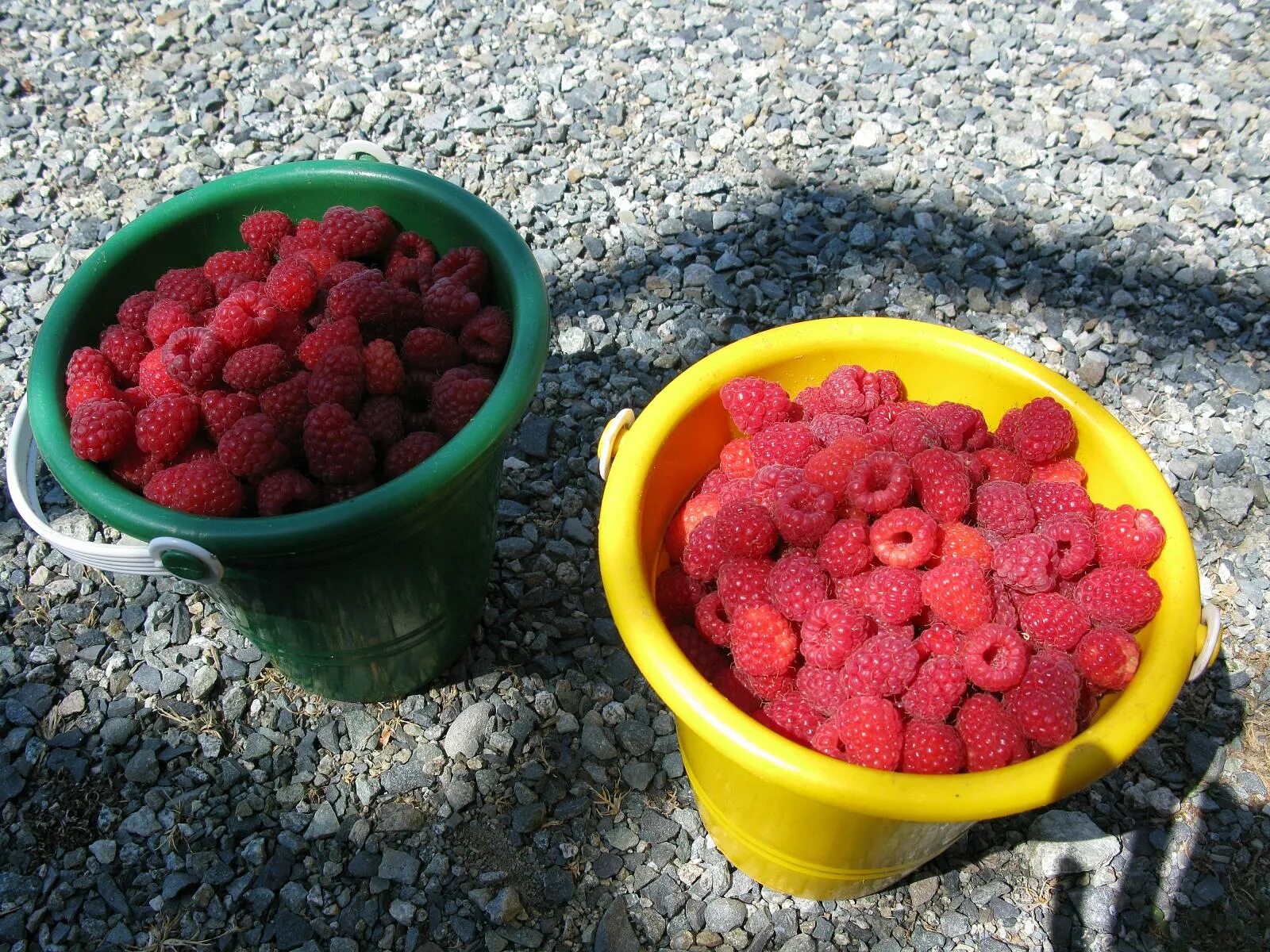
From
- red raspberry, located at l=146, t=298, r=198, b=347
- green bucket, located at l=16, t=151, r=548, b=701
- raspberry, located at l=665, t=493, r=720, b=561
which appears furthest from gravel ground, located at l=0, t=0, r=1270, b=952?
red raspberry, located at l=146, t=298, r=198, b=347

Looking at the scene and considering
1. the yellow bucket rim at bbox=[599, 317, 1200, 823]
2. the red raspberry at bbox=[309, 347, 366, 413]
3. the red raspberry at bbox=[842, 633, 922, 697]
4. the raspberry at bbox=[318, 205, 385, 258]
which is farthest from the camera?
the raspberry at bbox=[318, 205, 385, 258]

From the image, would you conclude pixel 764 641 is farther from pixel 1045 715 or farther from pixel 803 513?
pixel 1045 715

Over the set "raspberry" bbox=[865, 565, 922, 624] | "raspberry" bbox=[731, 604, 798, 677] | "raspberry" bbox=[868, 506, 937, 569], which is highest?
"raspberry" bbox=[868, 506, 937, 569]

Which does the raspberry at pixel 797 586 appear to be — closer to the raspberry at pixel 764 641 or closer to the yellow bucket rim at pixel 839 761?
the raspberry at pixel 764 641

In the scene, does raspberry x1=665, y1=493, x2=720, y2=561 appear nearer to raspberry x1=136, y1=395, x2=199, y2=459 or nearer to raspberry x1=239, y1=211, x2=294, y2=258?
raspberry x1=136, y1=395, x2=199, y2=459

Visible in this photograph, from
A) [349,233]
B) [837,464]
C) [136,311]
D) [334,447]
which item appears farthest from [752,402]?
[136,311]

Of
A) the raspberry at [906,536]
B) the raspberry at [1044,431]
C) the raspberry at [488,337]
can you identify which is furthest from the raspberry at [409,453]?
the raspberry at [1044,431]
